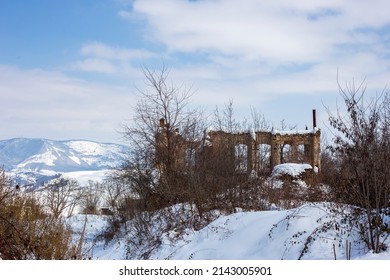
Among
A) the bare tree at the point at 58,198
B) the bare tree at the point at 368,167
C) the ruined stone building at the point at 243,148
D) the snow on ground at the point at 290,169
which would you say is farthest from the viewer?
the snow on ground at the point at 290,169

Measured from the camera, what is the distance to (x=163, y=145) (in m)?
17.8

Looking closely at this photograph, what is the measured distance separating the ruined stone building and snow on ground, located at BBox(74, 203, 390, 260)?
4419mm

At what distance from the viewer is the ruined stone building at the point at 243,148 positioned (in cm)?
1652

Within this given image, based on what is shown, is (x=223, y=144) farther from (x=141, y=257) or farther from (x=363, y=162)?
(x=363, y=162)

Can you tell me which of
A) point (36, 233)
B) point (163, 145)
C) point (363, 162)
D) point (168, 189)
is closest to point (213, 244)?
point (36, 233)

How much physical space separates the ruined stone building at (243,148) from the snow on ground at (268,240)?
4419 millimetres

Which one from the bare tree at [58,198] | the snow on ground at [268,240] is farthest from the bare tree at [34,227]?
the snow on ground at [268,240]

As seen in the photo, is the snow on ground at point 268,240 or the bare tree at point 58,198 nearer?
the snow on ground at point 268,240

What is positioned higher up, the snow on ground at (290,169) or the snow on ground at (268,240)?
the snow on ground at (290,169)

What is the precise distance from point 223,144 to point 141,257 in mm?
6032

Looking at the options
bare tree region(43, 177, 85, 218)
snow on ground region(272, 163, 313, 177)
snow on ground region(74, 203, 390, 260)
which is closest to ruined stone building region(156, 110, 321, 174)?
snow on ground region(272, 163, 313, 177)

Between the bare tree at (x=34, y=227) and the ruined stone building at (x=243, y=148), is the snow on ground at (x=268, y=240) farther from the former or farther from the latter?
the ruined stone building at (x=243, y=148)

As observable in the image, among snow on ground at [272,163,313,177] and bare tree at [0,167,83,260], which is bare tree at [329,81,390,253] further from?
snow on ground at [272,163,313,177]

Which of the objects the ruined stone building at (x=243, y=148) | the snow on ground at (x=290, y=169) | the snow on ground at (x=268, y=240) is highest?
the ruined stone building at (x=243, y=148)
